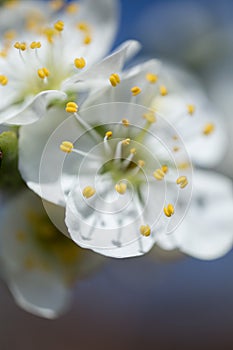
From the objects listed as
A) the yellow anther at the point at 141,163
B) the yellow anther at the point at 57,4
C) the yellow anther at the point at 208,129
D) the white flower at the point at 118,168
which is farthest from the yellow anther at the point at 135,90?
the yellow anther at the point at 57,4

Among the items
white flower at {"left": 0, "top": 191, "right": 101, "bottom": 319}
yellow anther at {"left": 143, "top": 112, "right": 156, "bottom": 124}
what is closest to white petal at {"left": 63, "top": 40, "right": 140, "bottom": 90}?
yellow anther at {"left": 143, "top": 112, "right": 156, "bottom": 124}

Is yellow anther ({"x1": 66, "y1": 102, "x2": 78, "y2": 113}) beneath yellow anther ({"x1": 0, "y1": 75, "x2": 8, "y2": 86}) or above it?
above

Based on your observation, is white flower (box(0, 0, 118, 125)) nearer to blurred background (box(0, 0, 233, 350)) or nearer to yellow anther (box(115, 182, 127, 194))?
yellow anther (box(115, 182, 127, 194))

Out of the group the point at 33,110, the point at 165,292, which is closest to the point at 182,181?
the point at 33,110

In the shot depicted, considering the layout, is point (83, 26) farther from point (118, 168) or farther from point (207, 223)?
point (207, 223)

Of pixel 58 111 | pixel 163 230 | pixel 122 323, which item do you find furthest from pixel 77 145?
pixel 122 323

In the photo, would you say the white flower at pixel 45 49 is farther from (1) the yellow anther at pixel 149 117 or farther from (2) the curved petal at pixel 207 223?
(2) the curved petal at pixel 207 223

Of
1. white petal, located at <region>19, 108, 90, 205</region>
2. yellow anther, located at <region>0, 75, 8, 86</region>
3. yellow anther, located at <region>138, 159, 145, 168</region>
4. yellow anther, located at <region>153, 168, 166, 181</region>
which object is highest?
yellow anther, located at <region>0, 75, 8, 86</region>
